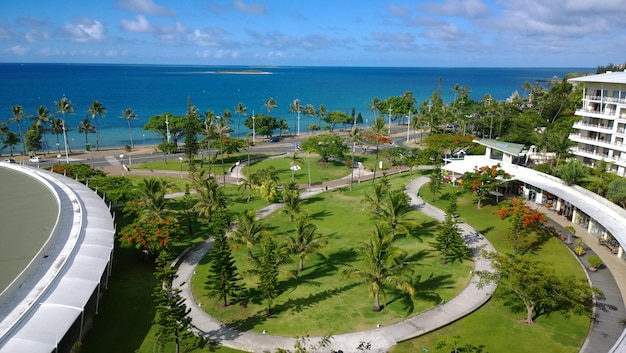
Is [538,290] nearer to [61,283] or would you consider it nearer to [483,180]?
[483,180]

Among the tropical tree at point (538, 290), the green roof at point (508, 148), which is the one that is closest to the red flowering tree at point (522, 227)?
the tropical tree at point (538, 290)

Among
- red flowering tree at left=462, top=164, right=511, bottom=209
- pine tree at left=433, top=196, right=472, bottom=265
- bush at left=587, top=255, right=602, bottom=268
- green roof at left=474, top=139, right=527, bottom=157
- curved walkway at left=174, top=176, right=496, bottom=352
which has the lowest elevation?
curved walkway at left=174, top=176, right=496, bottom=352

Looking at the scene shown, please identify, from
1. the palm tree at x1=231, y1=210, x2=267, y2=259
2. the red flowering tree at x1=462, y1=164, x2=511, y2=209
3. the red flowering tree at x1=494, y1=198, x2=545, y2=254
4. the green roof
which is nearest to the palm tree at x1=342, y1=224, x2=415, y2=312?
the palm tree at x1=231, y1=210, x2=267, y2=259

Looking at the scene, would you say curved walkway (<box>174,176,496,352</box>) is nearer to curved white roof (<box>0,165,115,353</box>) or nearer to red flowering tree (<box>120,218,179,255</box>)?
red flowering tree (<box>120,218,179,255</box>)

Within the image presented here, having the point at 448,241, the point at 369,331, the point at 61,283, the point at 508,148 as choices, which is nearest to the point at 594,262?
the point at 448,241

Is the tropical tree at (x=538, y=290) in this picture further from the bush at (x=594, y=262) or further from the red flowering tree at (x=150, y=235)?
the red flowering tree at (x=150, y=235)
